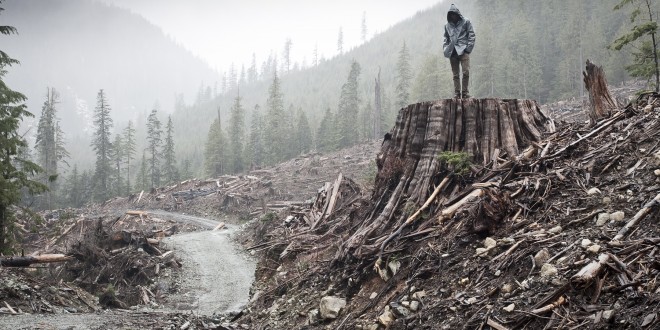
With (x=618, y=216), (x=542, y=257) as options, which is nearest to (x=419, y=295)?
(x=542, y=257)

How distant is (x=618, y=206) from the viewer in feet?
14.0

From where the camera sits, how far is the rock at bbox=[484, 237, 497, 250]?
4.87 meters

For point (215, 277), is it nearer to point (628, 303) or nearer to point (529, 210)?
point (529, 210)

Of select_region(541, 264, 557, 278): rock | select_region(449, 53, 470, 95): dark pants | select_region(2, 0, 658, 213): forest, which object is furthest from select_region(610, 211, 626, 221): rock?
select_region(2, 0, 658, 213): forest

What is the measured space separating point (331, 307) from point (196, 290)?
907 cm

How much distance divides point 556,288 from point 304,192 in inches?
1150

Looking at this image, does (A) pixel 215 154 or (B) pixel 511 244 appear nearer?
(B) pixel 511 244

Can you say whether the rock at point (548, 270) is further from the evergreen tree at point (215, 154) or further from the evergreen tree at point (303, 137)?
the evergreen tree at point (303, 137)

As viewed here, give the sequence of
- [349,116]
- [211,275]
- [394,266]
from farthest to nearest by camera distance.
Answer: [349,116] < [211,275] < [394,266]

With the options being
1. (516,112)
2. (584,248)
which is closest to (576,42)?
(516,112)

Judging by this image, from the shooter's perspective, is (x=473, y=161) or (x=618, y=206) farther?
(x=473, y=161)

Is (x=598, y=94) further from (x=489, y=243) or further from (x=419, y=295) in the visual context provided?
(x=419, y=295)

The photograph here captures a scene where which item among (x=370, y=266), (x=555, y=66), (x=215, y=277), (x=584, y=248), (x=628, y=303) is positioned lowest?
(x=215, y=277)

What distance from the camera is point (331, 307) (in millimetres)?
5938
